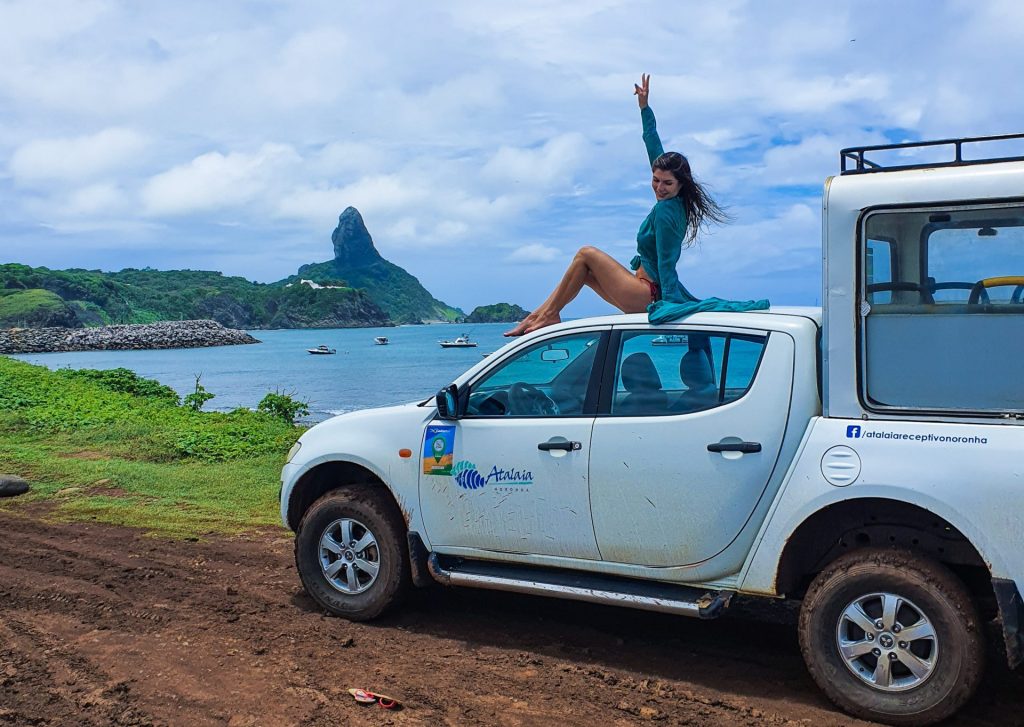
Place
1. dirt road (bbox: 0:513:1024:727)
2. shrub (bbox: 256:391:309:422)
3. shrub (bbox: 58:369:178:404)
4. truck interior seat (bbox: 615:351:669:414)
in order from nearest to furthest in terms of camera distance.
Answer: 1. dirt road (bbox: 0:513:1024:727)
2. truck interior seat (bbox: 615:351:669:414)
3. shrub (bbox: 256:391:309:422)
4. shrub (bbox: 58:369:178:404)

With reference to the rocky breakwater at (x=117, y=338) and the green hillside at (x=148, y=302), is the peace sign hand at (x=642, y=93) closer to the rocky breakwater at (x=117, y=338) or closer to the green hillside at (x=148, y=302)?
the rocky breakwater at (x=117, y=338)

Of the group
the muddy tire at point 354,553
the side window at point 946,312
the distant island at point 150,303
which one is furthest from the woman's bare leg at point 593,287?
the distant island at point 150,303

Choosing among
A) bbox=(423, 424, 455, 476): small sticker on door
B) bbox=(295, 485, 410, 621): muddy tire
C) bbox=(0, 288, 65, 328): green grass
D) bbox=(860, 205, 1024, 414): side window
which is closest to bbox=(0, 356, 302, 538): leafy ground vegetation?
bbox=(295, 485, 410, 621): muddy tire

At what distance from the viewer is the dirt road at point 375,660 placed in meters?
4.48

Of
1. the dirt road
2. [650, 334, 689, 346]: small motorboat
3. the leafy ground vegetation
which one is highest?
[650, 334, 689, 346]: small motorboat

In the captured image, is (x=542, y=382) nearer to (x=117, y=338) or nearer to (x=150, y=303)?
(x=117, y=338)

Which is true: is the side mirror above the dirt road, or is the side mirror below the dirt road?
above

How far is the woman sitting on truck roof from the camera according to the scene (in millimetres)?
5922

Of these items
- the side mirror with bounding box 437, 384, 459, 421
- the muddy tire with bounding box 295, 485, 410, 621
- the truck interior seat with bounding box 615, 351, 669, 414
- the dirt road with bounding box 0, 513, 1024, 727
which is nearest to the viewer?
the dirt road with bounding box 0, 513, 1024, 727

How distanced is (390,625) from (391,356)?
92181 mm

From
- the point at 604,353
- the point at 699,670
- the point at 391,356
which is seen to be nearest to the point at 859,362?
the point at 604,353

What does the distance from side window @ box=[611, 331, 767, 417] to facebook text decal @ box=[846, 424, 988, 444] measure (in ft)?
1.86

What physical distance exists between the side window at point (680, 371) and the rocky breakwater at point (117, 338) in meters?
114

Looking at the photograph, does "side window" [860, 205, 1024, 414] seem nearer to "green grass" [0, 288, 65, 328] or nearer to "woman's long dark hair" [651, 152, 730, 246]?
"woman's long dark hair" [651, 152, 730, 246]
